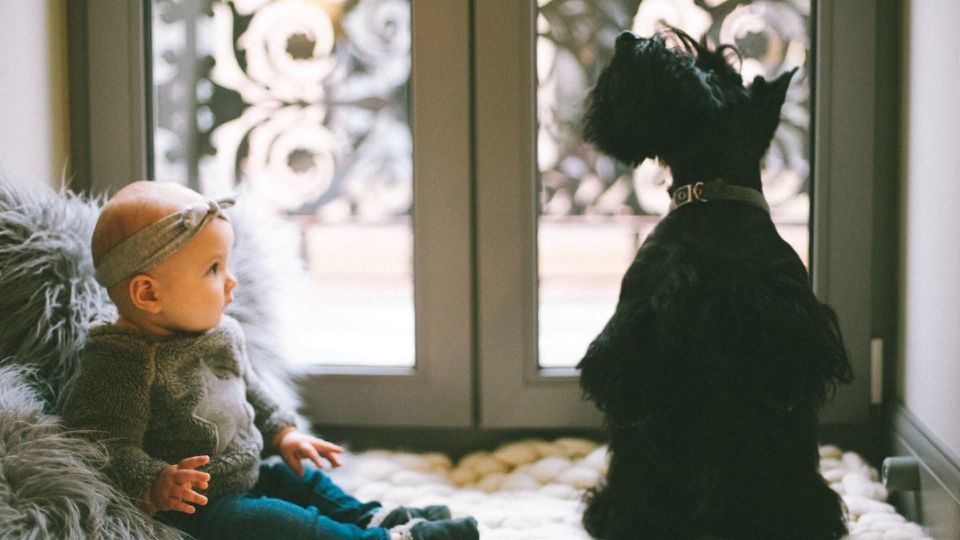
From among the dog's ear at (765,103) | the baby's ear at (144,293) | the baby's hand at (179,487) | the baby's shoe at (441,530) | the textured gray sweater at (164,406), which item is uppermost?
the dog's ear at (765,103)

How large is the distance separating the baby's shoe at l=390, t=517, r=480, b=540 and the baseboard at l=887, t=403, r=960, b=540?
1.89 ft

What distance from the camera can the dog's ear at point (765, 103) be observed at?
3.34ft

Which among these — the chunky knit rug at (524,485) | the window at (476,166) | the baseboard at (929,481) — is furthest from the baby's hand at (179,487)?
the baseboard at (929,481)

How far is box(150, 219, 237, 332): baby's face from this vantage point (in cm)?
100

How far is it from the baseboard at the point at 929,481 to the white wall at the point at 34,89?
1296 millimetres

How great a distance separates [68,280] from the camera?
1.10m

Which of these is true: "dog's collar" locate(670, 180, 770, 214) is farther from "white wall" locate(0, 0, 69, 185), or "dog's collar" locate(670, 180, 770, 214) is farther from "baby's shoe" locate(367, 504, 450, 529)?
"white wall" locate(0, 0, 69, 185)

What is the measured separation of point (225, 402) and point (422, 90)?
2.02 feet

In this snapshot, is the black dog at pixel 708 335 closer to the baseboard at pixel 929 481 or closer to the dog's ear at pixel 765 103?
the dog's ear at pixel 765 103

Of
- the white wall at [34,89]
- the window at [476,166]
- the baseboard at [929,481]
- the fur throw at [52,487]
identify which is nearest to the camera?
the fur throw at [52,487]

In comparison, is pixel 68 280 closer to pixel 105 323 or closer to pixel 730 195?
pixel 105 323

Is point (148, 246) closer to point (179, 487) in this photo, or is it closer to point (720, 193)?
point (179, 487)

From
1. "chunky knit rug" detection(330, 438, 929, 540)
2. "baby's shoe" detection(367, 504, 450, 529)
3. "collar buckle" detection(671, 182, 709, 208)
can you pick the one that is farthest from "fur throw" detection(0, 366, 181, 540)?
"collar buckle" detection(671, 182, 709, 208)

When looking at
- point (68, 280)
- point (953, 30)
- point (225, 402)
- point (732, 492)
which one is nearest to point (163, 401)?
point (225, 402)
